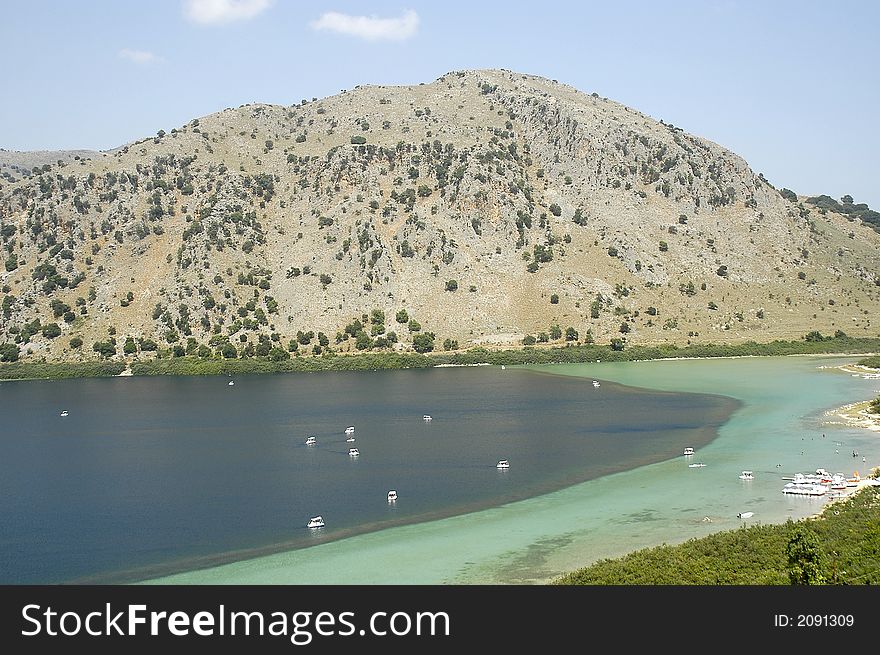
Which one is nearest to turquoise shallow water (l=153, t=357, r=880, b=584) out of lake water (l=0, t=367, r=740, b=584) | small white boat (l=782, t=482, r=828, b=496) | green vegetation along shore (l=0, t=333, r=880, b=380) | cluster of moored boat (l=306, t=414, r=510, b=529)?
small white boat (l=782, t=482, r=828, b=496)

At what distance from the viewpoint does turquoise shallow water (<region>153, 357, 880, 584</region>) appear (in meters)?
43.8

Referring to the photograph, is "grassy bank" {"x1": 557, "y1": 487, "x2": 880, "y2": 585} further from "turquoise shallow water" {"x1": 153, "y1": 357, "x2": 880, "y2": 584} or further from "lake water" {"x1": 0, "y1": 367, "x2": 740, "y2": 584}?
"lake water" {"x1": 0, "y1": 367, "x2": 740, "y2": 584}

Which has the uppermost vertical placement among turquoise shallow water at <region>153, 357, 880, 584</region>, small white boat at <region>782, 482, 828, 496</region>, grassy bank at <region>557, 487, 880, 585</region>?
grassy bank at <region>557, 487, 880, 585</region>

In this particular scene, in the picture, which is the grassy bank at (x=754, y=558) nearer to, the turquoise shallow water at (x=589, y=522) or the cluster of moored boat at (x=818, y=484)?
the turquoise shallow water at (x=589, y=522)

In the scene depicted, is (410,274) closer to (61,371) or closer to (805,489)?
(61,371)

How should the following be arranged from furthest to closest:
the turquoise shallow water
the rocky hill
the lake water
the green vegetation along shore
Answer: the rocky hill → the green vegetation along shore → the lake water → the turquoise shallow water

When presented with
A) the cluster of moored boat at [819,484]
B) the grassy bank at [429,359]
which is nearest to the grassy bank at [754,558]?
the cluster of moored boat at [819,484]

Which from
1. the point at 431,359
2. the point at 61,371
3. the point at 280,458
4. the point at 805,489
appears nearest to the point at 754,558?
the point at 805,489

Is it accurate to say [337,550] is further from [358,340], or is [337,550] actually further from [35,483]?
[358,340]

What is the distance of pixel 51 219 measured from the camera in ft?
634

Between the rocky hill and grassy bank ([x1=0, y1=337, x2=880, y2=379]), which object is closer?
grassy bank ([x1=0, y1=337, x2=880, y2=379])

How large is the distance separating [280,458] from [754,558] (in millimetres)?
46635

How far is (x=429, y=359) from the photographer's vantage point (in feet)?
510

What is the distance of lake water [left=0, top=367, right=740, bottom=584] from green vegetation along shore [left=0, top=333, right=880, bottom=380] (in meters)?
22.7
